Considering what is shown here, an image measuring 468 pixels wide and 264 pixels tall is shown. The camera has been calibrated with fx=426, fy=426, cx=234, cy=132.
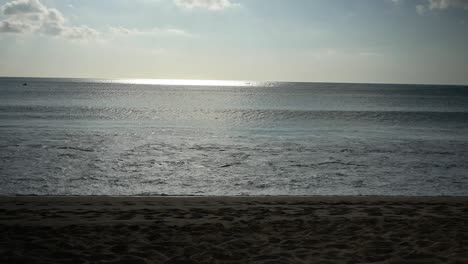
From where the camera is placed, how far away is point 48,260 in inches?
267

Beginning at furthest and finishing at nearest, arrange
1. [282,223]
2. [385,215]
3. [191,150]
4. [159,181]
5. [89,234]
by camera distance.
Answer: [191,150]
[159,181]
[385,215]
[282,223]
[89,234]

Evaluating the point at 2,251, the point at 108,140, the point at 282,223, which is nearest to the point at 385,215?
the point at 282,223

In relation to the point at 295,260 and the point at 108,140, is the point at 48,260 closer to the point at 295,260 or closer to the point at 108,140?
the point at 295,260

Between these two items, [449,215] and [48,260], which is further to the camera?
[449,215]

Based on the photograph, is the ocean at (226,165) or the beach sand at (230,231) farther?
the ocean at (226,165)

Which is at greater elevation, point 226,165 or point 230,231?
point 230,231

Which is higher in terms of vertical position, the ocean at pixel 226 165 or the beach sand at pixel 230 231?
the beach sand at pixel 230 231

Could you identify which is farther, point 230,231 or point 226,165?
point 226,165

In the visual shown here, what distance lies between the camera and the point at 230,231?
339 inches

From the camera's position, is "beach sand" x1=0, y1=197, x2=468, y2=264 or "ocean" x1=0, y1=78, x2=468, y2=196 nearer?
"beach sand" x1=0, y1=197, x2=468, y2=264

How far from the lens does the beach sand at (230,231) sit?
7105 mm

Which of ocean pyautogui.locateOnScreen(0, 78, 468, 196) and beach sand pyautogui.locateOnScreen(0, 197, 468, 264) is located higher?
beach sand pyautogui.locateOnScreen(0, 197, 468, 264)

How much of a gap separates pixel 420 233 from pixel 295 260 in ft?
10.3

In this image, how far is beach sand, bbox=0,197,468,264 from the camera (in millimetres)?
7105
